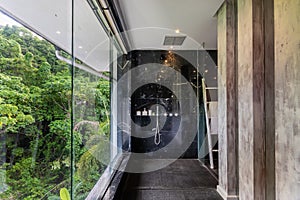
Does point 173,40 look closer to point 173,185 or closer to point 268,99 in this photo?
point 173,185

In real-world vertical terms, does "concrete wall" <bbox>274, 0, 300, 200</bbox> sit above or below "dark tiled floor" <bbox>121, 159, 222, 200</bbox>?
above

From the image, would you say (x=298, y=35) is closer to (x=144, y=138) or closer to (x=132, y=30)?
(x=132, y=30)

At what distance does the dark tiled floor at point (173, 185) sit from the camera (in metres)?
3.64

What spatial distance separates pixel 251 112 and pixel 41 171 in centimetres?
197

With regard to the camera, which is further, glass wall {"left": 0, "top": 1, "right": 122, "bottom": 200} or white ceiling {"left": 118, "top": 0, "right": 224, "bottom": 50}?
white ceiling {"left": 118, "top": 0, "right": 224, "bottom": 50}

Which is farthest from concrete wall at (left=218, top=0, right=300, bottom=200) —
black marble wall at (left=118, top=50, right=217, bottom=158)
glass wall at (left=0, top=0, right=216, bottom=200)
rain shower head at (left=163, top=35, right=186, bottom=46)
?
black marble wall at (left=118, top=50, right=217, bottom=158)

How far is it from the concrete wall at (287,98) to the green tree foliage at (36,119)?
1751 mm

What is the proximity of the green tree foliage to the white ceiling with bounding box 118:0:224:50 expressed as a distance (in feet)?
5.36

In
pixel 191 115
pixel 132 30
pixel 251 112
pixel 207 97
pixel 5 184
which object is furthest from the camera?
pixel 191 115

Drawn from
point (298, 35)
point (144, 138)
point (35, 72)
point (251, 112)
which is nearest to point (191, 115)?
point (144, 138)

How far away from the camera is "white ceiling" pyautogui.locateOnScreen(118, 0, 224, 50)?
12.1 ft

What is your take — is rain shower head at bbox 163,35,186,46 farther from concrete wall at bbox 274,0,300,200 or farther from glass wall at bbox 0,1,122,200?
concrete wall at bbox 274,0,300,200

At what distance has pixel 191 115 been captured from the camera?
6.47 m

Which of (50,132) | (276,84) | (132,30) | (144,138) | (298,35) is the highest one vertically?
(132,30)
